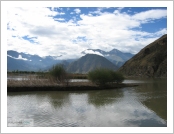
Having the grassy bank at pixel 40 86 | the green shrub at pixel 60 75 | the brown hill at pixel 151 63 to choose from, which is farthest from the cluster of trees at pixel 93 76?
the brown hill at pixel 151 63

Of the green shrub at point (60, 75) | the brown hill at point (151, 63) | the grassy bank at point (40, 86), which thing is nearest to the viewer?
the grassy bank at point (40, 86)

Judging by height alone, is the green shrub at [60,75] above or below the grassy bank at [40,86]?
above

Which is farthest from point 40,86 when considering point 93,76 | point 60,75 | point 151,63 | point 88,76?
point 151,63

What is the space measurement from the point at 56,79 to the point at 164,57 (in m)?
103

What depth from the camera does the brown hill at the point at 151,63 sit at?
118 metres

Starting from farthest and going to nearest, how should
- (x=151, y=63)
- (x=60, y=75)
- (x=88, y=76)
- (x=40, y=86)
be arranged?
(x=151, y=63), (x=88, y=76), (x=60, y=75), (x=40, y=86)

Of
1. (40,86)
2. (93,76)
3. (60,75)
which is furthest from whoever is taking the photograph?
(93,76)

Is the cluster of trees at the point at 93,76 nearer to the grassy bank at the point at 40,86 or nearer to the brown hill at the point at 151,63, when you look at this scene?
the grassy bank at the point at 40,86

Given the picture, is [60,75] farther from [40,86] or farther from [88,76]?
[88,76]

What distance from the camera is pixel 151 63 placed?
12375cm

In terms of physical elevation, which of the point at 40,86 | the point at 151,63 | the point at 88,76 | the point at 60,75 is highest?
the point at 60,75

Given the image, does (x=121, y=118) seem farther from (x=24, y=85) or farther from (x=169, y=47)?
(x=24, y=85)

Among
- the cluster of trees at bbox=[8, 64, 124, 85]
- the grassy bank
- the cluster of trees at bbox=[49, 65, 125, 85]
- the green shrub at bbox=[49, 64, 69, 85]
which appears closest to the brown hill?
the cluster of trees at bbox=[49, 65, 125, 85]

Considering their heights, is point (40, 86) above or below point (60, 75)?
below
